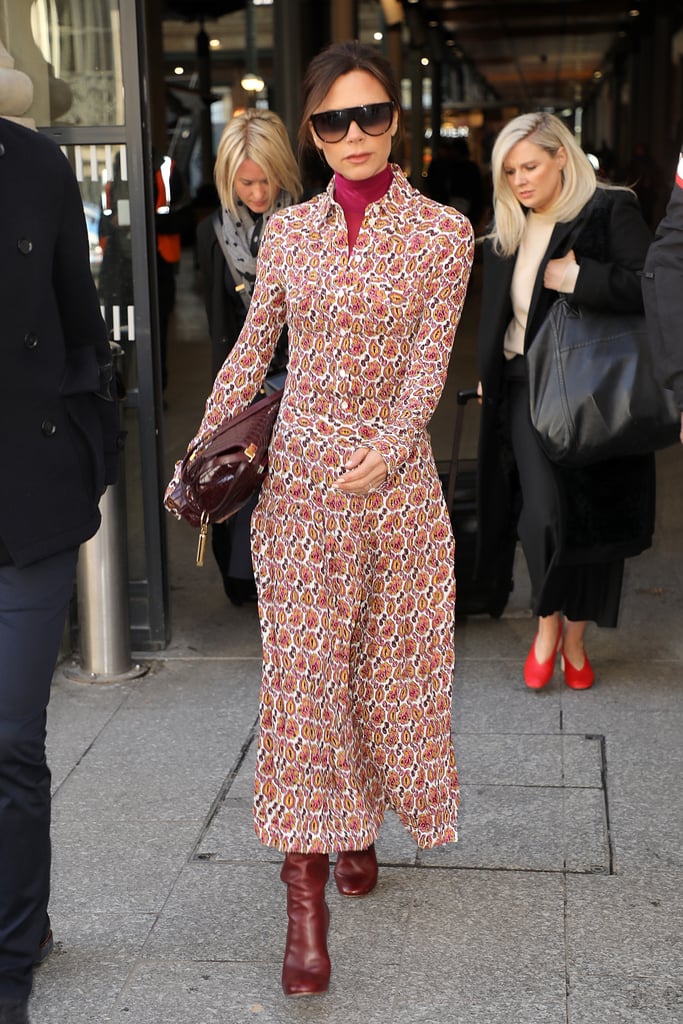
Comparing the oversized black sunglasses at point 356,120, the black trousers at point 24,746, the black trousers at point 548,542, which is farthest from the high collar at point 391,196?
the black trousers at point 548,542

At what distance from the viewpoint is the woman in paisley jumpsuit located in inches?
121

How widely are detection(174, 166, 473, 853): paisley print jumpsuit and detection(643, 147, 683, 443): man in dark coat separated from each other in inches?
16.5

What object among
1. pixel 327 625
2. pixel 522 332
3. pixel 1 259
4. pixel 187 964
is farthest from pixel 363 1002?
pixel 522 332

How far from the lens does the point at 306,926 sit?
315 centimetres

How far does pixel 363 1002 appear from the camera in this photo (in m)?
3.09

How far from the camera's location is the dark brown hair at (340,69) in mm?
3068

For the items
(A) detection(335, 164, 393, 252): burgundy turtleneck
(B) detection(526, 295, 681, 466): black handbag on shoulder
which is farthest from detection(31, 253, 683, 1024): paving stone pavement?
(A) detection(335, 164, 393, 252): burgundy turtleneck

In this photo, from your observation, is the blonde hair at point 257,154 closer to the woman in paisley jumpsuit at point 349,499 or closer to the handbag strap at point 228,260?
the handbag strap at point 228,260

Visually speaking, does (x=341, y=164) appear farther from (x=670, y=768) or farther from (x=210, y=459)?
(x=670, y=768)

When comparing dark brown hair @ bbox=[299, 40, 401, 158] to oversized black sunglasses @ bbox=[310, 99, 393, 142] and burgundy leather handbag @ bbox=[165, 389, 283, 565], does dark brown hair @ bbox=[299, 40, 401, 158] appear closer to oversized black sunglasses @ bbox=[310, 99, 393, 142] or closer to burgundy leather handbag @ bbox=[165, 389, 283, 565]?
oversized black sunglasses @ bbox=[310, 99, 393, 142]

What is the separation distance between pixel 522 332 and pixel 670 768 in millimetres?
1547

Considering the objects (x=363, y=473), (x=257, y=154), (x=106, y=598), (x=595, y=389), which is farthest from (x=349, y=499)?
(x=106, y=598)

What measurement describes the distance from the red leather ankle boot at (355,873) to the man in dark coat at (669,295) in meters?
1.43

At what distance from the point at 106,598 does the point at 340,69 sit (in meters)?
2.76
